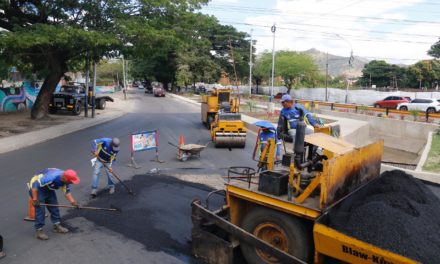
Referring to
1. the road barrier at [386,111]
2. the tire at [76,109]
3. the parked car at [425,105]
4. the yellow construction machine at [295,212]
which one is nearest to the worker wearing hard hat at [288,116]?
the yellow construction machine at [295,212]

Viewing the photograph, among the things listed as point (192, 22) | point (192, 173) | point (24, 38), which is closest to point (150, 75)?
point (192, 22)

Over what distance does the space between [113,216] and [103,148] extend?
1.95 meters

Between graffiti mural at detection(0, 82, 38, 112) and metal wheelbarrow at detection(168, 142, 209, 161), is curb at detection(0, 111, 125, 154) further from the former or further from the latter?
metal wheelbarrow at detection(168, 142, 209, 161)

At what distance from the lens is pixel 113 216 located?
767 cm

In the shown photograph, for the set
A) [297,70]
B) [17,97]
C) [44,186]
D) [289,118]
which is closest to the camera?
[44,186]

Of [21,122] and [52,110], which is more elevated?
[52,110]

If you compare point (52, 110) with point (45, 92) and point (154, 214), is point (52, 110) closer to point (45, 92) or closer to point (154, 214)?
point (45, 92)

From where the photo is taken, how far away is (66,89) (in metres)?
29.3

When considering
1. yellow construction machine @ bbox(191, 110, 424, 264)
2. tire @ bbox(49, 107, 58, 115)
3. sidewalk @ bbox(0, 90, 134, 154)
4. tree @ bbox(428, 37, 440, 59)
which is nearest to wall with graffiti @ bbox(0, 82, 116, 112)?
sidewalk @ bbox(0, 90, 134, 154)

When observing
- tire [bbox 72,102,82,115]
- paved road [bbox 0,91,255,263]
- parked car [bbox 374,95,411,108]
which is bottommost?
paved road [bbox 0,91,255,263]

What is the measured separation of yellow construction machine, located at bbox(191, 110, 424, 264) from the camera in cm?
455

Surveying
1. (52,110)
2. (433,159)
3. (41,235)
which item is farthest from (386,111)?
(41,235)

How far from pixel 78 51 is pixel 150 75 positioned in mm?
51306

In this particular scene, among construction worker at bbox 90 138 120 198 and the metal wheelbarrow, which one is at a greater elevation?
construction worker at bbox 90 138 120 198
